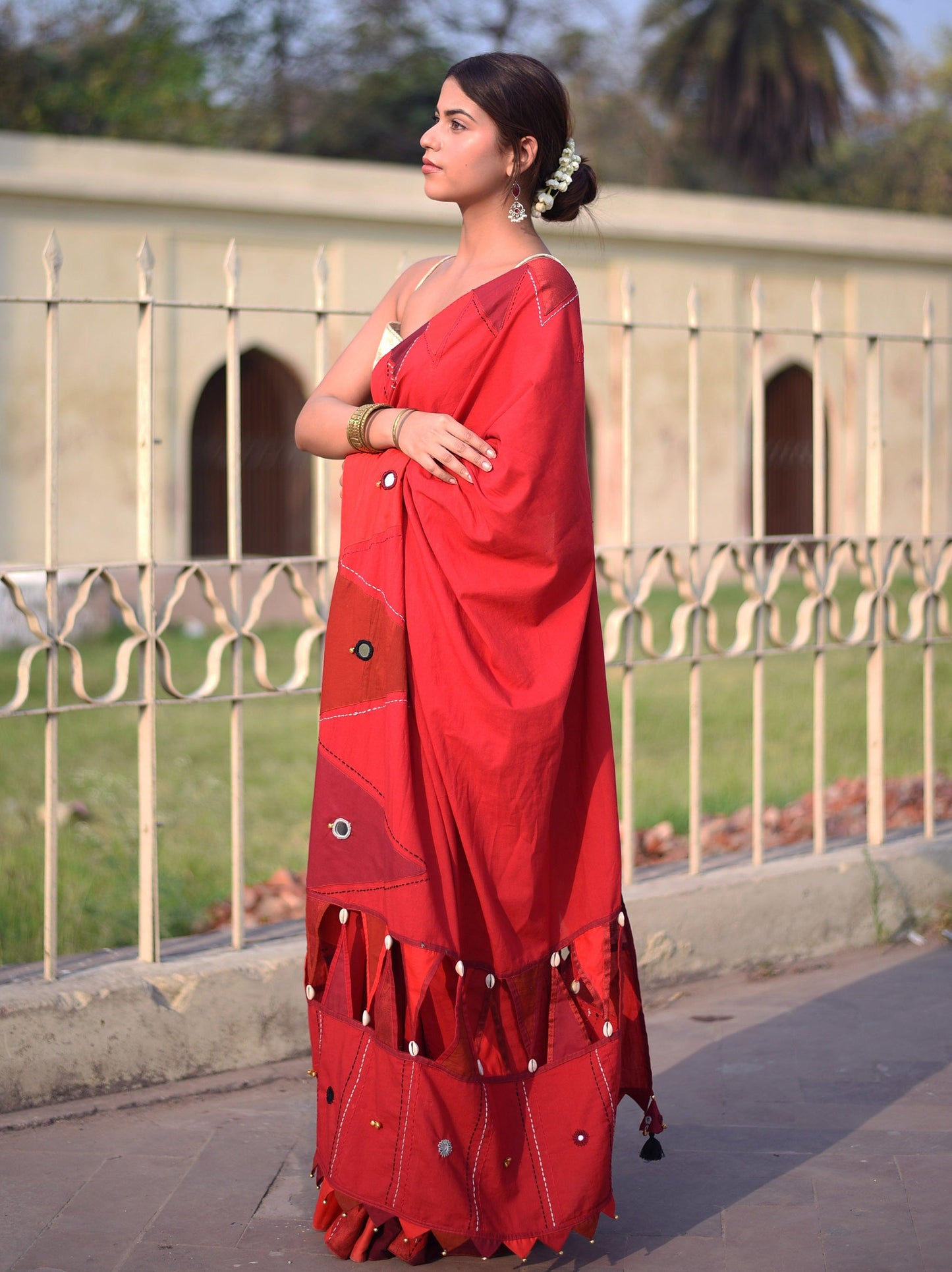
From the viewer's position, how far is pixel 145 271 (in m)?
3.02

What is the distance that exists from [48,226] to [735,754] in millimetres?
8154

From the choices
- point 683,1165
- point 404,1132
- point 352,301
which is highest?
point 352,301

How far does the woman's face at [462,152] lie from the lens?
2.20 metres

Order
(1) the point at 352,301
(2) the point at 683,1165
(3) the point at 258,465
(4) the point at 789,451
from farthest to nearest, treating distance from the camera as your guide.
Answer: (4) the point at 789,451, (3) the point at 258,465, (1) the point at 352,301, (2) the point at 683,1165

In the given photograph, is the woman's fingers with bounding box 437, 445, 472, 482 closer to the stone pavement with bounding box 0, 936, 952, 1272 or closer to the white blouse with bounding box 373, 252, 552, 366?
the white blouse with bounding box 373, 252, 552, 366

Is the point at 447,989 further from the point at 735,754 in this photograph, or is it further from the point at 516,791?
Answer: the point at 735,754

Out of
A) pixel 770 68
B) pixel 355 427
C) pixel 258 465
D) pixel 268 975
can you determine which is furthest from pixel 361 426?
pixel 770 68

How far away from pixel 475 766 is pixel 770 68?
2320cm

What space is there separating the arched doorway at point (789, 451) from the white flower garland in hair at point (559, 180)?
1391 cm

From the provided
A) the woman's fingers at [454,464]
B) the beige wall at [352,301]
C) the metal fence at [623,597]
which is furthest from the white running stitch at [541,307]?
the beige wall at [352,301]

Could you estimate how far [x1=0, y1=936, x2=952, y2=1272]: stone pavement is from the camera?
2305 mm

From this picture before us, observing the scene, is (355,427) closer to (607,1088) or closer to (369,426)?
(369,426)

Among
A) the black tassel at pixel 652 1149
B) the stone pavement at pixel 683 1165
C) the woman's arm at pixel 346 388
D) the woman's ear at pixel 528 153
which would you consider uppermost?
the woman's ear at pixel 528 153

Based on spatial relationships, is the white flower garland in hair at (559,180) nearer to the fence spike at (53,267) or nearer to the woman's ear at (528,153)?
the woman's ear at (528,153)
